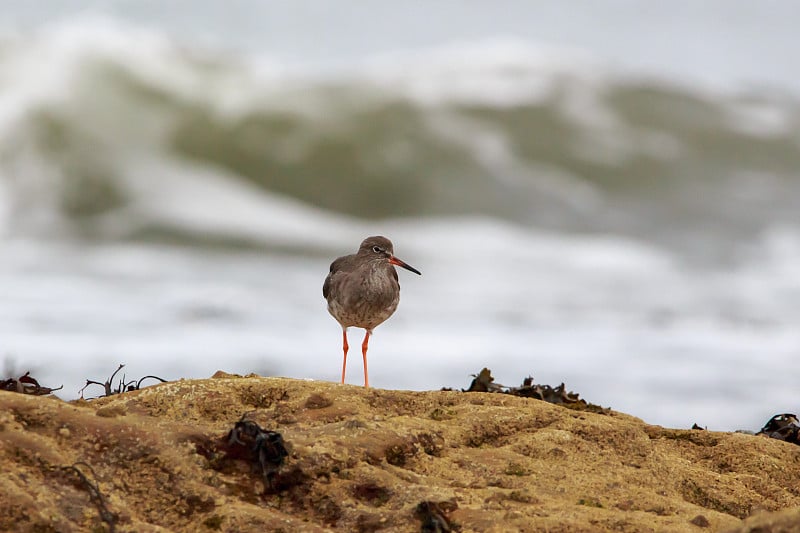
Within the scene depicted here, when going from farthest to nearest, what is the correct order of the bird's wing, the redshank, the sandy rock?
the bird's wing → the redshank → the sandy rock

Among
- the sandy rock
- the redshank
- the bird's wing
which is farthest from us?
Result: the bird's wing

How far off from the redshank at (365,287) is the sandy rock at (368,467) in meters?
2.62

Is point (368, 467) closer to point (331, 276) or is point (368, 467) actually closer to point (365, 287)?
point (365, 287)

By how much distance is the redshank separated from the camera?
7949mm

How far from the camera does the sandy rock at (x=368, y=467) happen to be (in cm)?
381

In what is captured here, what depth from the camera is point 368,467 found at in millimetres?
4227

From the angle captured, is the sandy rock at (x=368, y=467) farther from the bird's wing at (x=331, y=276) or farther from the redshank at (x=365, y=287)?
the bird's wing at (x=331, y=276)

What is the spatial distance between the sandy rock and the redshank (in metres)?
2.62

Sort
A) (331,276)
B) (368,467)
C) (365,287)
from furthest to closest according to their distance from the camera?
(331,276)
(365,287)
(368,467)

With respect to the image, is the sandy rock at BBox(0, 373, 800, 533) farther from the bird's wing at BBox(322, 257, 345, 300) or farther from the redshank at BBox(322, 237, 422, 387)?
the bird's wing at BBox(322, 257, 345, 300)

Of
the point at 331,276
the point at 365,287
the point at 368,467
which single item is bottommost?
the point at 368,467

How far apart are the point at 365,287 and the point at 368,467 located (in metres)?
3.76

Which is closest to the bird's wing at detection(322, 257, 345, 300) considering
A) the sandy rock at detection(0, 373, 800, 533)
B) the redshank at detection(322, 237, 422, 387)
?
the redshank at detection(322, 237, 422, 387)

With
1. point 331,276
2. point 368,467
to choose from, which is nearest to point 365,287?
point 331,276
